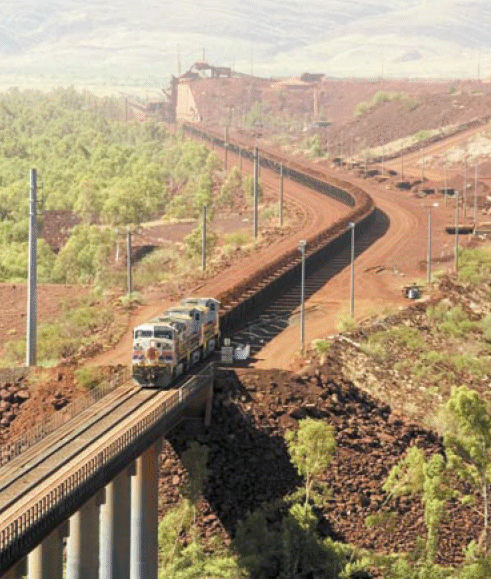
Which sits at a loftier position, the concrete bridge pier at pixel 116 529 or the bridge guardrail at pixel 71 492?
the bridge guardrail at pixel 71 492

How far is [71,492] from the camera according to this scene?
185 feet

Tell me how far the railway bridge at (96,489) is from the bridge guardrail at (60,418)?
0.25 m

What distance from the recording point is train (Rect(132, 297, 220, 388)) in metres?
74.6

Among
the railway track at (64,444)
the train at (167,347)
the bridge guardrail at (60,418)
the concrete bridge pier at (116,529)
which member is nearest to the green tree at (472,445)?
the train at (167,347)

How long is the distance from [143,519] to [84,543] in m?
7.25

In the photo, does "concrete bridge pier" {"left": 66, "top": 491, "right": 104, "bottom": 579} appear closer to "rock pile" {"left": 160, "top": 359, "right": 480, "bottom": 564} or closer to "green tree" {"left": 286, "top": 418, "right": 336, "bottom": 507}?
"rock pile" {"left": 160, "top": 359, "right": 480, "bottom": 564}

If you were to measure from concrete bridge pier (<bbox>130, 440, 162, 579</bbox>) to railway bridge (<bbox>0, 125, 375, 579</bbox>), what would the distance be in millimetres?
39

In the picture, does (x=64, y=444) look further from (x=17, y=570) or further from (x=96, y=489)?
(x=17, y=570)

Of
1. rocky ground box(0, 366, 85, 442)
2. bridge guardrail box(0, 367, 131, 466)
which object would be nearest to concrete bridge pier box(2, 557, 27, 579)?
bridge guardrail box(0, 367, 131, 466)

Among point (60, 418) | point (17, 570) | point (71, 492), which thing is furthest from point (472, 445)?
point (17, 570)

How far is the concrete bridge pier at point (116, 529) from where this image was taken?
6406 cm

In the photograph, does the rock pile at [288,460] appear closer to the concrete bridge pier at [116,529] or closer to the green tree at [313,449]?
the green tree at [313,449]

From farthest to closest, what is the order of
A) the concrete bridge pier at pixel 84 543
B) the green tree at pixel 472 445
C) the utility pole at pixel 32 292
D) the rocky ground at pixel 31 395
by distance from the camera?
the utility pole at pixel 32 292
the rocky ground at pixel 31 395
the green tree at pixel 472 445
the concrete bridge pier at pixel 84 543

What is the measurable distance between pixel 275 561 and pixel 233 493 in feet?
13.4
